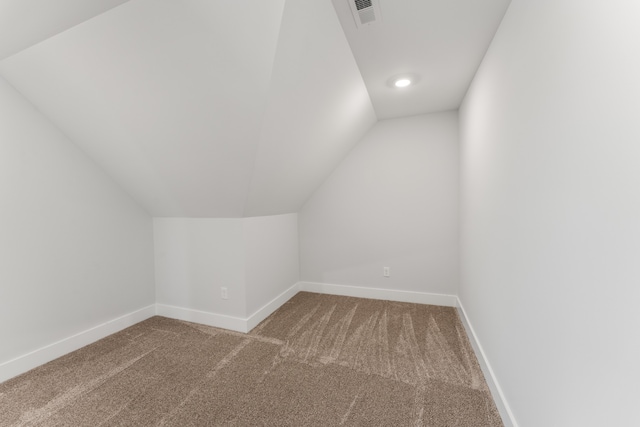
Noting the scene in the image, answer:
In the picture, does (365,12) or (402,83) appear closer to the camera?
(365,12)

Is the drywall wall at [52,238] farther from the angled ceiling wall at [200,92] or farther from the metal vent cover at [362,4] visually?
the metal vent cover at [362,4]

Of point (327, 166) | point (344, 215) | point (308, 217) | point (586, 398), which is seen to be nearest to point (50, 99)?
point (327, 166)

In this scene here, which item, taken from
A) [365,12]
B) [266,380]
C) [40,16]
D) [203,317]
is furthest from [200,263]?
[365,12]

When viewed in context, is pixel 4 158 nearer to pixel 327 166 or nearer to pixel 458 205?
pixel 327 166

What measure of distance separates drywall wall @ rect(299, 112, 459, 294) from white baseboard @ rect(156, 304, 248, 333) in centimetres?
130

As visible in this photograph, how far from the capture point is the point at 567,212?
89 cm

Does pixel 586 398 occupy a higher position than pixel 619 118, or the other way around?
pixel 619 118

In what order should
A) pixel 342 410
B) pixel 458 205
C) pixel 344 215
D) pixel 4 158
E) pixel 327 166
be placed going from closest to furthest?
1. pixel 342 410
2. pixel 4 158
3. pixel 458 205
4. pixel 327 166
5. pixel 344 215

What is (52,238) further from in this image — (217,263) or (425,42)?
(425,42)

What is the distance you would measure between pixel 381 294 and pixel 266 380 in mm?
1859

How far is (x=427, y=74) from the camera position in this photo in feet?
7.01

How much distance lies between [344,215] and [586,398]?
2.67 metres

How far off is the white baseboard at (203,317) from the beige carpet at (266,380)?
0.10 metres

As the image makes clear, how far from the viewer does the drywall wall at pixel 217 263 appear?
2506 millimetres
